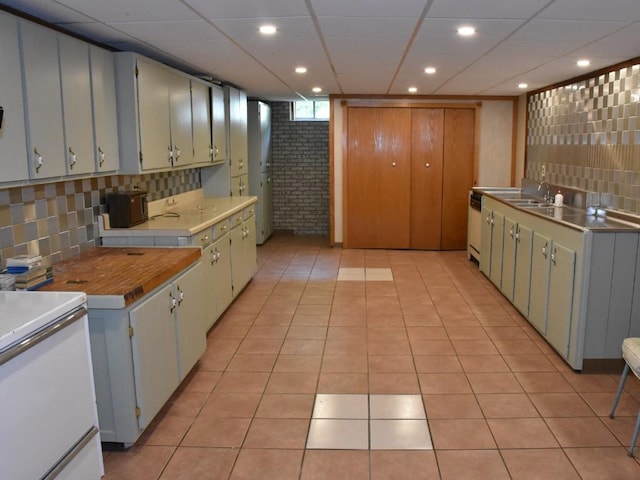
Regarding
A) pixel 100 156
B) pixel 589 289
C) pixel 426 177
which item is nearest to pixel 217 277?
pixel 100 156

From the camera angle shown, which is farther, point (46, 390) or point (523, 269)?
point (523, 269)

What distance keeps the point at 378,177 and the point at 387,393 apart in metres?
4.77

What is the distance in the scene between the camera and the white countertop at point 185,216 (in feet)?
12.5

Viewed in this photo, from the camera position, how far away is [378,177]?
7758 millimetres

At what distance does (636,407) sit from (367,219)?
5.00m

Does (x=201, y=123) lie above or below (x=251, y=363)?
above

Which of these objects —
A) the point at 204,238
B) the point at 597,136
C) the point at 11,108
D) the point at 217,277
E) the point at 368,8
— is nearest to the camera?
the point at 11,108

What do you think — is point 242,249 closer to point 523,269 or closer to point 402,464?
point 523,269

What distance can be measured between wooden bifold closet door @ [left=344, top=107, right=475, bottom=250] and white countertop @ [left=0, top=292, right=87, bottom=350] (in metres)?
5.90

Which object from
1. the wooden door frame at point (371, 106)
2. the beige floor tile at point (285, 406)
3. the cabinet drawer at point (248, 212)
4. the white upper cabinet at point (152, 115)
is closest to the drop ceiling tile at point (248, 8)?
the white upper cabinet at point (152, 115)

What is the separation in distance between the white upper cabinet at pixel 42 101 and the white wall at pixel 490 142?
16.7 ft

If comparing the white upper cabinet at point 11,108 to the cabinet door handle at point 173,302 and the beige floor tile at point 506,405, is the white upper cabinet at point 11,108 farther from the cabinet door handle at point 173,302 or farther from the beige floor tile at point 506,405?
the beige floor tile at point 506,405

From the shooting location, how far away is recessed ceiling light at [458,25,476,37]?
334 centimetres

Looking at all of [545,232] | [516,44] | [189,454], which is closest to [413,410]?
[189,454]
